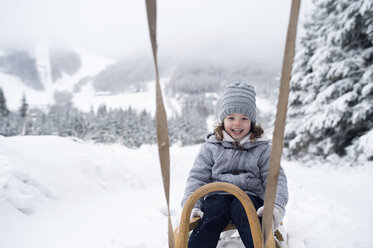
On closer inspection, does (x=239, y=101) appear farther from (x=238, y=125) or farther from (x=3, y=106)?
(x=3, y=106)

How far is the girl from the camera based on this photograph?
171 centimetres

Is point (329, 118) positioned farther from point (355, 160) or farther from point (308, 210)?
→ point (308, 210)

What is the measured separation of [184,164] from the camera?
21.7ft

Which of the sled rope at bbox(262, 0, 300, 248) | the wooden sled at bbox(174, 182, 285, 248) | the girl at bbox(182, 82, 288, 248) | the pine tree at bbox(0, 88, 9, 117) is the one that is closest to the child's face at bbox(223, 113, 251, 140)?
the girl at bbox(182, 82, 288, 248)

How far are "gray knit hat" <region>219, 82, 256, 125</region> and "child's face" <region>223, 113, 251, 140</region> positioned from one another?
1.9 inches

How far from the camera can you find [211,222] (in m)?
1.61

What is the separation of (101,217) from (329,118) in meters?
6.12

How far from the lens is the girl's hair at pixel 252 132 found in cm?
197

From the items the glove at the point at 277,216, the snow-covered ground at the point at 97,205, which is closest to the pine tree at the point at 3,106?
the snow-covered ground at the point at 97,205

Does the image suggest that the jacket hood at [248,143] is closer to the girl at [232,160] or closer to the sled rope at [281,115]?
the girl at [232,160]

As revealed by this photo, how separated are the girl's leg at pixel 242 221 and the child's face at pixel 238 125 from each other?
0.55 meters

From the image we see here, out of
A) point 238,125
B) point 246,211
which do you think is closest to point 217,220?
point 246,211

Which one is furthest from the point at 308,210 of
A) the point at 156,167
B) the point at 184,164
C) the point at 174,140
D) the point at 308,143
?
the point at 174,140

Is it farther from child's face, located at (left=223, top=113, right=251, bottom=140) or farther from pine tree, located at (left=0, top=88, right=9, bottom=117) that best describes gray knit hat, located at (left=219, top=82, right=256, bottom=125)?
pine tree, located at (left=0, top=88, right=9, bottom=117)
